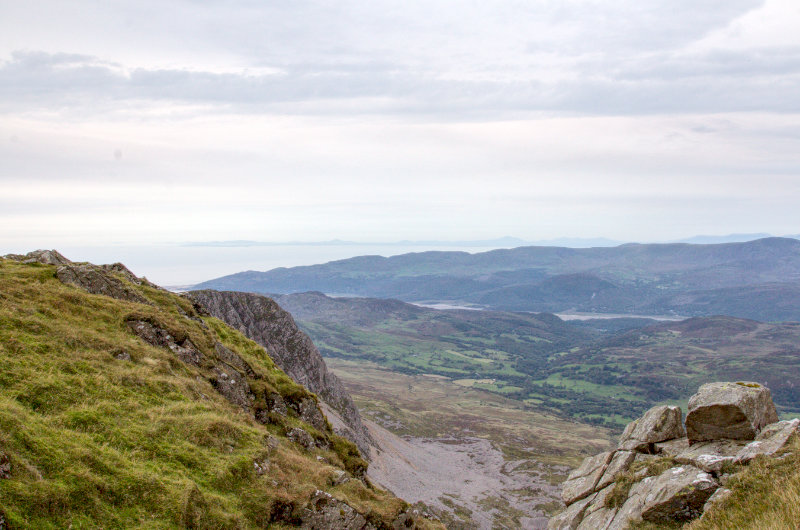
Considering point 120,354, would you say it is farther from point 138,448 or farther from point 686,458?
point 686,458

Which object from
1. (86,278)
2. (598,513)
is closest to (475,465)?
(598,513)

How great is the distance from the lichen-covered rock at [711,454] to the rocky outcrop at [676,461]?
4 cm

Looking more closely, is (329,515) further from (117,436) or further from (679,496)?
(679,496)

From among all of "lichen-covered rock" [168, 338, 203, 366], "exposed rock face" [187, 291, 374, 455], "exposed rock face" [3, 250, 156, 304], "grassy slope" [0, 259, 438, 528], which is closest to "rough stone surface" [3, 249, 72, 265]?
"exposed rock face" [3, 250, 156, 304]

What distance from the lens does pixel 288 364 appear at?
354 ft

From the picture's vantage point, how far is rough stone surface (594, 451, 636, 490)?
27375 millimetres

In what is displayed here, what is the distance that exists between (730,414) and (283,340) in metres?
99.4

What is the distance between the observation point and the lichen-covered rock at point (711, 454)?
71.7 ft

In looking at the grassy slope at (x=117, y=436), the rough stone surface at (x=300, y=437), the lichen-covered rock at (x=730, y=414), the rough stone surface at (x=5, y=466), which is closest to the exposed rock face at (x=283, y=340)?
the rough stone surface at (x=300, y=437)

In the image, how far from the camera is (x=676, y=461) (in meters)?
24.5

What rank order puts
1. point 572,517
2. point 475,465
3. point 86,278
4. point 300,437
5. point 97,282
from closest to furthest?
1. point 572,517
2. point 300,437
3. point 86,278
4. point 97,282
5. point 475,465

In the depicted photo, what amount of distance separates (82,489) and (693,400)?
29.9 meters

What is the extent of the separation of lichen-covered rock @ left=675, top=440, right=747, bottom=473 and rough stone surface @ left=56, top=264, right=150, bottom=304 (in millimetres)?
39825

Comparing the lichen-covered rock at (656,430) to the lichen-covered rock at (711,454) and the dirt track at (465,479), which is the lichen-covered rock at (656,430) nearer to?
the lichen-covered rock at (711,454)
